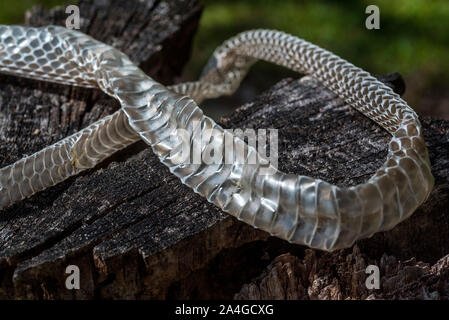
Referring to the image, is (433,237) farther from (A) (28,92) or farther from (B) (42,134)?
(A) (28,92)

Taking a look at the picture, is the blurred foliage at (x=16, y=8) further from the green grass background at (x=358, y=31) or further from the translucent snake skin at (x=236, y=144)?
the translucent snake skin at (x=236, y=144)

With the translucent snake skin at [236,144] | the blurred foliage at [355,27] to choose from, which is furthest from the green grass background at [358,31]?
the translucent snake skin at [236,144]

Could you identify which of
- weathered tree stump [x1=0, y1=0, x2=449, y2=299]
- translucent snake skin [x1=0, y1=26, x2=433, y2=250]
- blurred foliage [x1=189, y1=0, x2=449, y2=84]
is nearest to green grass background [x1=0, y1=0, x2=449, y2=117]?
blurred foliage [x1=189, y1=0, x2=449, y2=84]

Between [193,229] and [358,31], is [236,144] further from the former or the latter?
[358,31]

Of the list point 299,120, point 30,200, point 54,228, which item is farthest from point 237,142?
point 30,200

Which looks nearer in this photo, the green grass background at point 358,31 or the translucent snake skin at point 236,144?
the translucent snake skin at point 236,144
